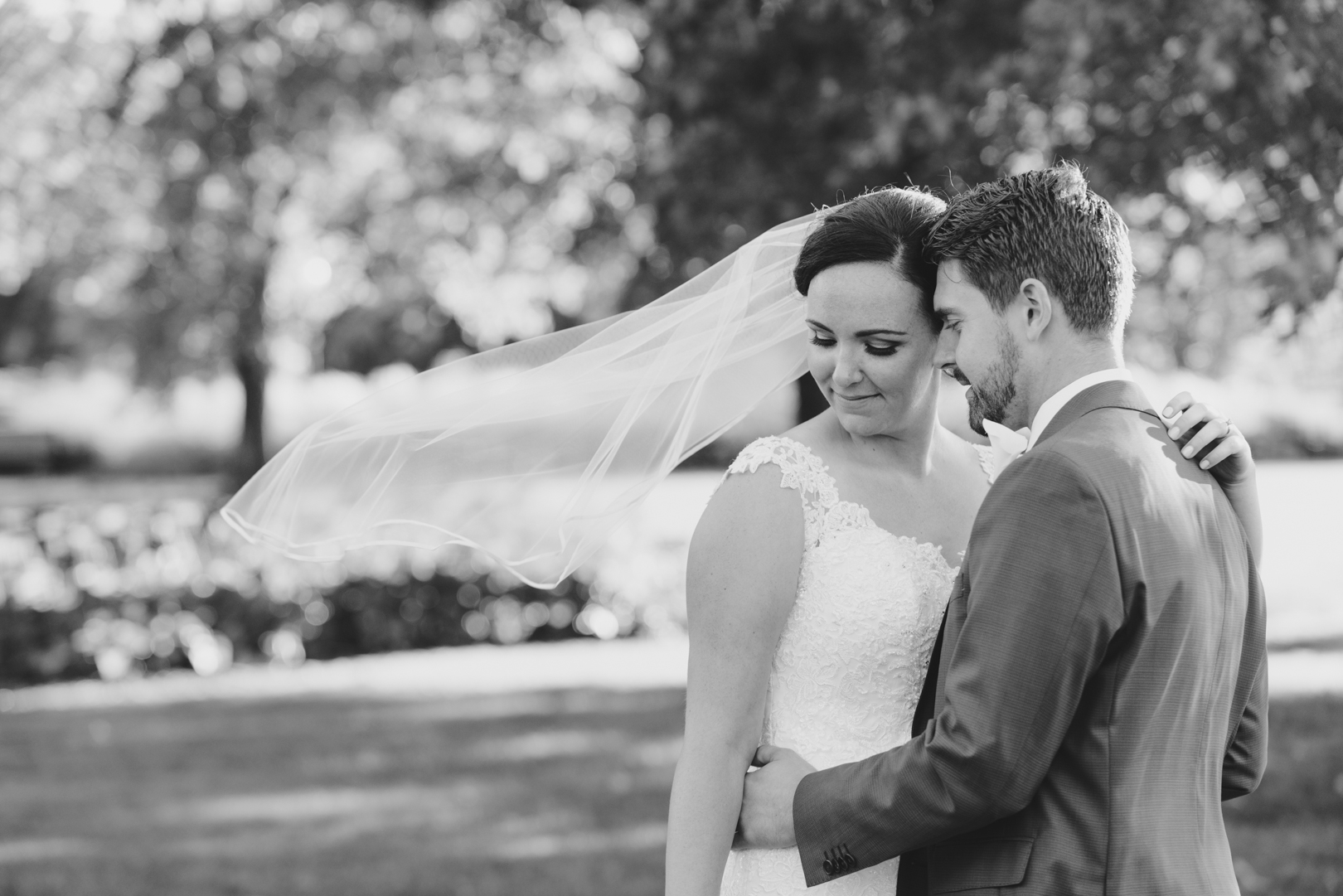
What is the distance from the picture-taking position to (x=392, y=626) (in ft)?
39.4

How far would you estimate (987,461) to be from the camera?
3.46m

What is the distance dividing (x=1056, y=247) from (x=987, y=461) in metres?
1.16

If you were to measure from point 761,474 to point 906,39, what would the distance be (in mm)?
3978

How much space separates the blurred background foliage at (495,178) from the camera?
5324mm

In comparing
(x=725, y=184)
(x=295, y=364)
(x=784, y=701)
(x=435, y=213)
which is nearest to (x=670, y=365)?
(x=784, y=701)

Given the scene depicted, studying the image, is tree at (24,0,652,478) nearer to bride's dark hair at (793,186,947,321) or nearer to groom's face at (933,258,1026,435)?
bride's dark hair at (793,186,947,321)

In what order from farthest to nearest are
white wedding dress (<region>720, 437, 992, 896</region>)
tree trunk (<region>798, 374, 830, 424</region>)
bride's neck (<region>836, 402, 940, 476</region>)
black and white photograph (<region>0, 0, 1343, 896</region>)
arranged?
tree trunk (<region>798, 374, 830, 424</region>) → bride's neck (<region>836, 402, 940, 476</region>) → white wedding dress (<region>720, 437, 992, 896</region>) → black and white photograph (<region>0, 0, 1343, 896</region>)

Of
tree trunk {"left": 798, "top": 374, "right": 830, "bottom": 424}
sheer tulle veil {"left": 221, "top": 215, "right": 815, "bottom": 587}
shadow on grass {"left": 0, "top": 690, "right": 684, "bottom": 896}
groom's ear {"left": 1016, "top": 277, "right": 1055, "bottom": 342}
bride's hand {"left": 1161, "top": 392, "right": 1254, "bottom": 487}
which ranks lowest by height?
shadow on grass {"left": 0, "top": 690, "right": 684, "bottom": 896}

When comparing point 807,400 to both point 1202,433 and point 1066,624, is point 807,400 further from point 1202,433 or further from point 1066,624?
point 1066,624

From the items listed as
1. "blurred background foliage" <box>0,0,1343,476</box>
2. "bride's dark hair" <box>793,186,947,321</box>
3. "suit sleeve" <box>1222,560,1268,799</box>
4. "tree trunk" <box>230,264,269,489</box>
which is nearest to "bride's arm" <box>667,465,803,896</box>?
"bride's dark hair" <box>793,186,947,321</box>

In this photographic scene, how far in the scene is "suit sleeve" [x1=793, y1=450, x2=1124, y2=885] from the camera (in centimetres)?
219

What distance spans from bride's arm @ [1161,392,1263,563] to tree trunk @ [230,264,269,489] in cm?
1307

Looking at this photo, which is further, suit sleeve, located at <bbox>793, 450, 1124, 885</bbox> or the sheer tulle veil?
the sheer tulle veil

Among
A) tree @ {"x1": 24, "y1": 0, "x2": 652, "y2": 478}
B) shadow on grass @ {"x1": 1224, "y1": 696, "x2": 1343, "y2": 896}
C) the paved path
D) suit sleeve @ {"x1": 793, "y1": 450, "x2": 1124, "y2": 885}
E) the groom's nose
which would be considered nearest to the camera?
suit sleeve @ {"x1": 793, "y1": 450, "x2": 1124, "y2": 885}
